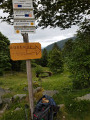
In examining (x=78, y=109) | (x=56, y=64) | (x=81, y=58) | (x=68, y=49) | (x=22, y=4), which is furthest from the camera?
(x=56, y=64)

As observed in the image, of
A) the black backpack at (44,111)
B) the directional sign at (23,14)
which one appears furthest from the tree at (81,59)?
the directional sign at (23,14)

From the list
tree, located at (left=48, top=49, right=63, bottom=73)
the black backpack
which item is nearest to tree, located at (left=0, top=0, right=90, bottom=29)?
the black backpack

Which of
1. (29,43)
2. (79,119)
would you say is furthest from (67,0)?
(79,119)

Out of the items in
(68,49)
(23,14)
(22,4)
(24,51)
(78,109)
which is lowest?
(78,109)

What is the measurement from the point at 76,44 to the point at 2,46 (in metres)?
13.5

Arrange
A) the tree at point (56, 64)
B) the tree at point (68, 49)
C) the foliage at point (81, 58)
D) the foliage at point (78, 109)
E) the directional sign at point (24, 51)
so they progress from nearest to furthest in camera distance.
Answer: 1. the directional sign at point (24, 51)
2. the foliage at point (78, 109)
3. the foliage at point (81, 58)
4. the tree at point (68, 49)
5. the tree at point (56, 64)

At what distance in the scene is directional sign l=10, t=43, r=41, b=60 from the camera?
2.29m

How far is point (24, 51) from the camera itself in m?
2.34

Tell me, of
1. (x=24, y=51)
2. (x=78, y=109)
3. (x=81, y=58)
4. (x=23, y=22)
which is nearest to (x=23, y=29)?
(x=23, y=22)

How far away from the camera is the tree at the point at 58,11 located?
3427 mm

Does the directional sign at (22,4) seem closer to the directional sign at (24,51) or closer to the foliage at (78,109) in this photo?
the directional sign at (24,51)

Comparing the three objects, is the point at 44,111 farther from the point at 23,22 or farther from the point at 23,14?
the point at 23,14

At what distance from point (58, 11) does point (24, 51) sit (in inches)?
115

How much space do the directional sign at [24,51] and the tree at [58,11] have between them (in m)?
1.86
